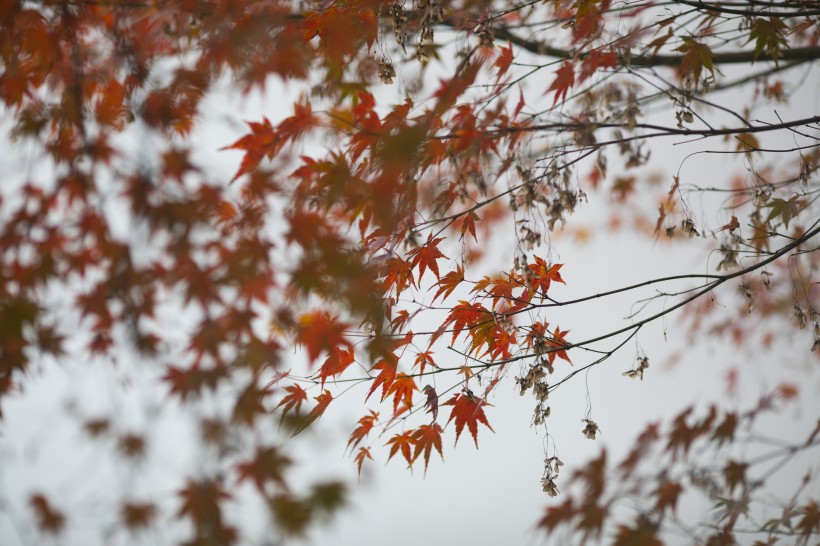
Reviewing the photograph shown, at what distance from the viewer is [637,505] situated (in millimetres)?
1320

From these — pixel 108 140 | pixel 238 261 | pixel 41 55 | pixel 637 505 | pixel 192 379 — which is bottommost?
pixel 637 505

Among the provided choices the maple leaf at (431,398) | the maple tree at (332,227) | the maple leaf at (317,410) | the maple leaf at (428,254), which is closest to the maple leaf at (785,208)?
the maple tree at (332,227)

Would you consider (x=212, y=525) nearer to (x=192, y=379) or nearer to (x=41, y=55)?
(x=192, y=379)

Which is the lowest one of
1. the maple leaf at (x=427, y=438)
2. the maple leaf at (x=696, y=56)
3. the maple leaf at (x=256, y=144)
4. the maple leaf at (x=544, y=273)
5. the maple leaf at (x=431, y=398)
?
the maple leaf at (x=427, y=438)

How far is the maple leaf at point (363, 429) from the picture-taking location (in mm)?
1746

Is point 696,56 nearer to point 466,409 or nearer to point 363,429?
point 466,409

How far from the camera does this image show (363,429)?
5.75ft

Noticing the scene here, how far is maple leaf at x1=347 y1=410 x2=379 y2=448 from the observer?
175cm

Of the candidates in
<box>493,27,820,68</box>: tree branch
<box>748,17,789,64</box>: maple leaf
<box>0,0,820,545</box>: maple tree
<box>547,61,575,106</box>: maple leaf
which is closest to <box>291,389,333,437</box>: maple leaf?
<box>0,0,820,545</box>: maple tree

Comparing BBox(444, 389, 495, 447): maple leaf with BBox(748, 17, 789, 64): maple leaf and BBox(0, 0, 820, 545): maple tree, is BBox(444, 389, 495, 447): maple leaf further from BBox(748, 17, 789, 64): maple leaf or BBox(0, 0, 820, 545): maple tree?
BBox(748, 17, 789, 64): maple leaf

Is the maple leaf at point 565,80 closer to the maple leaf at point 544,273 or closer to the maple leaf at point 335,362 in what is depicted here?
the maple leaf at point 544,273

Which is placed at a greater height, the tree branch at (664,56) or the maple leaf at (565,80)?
the tree branch at (664,56)

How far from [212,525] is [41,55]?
1488 mm

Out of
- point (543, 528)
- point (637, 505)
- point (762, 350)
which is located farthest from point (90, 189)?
point (762, 350)
